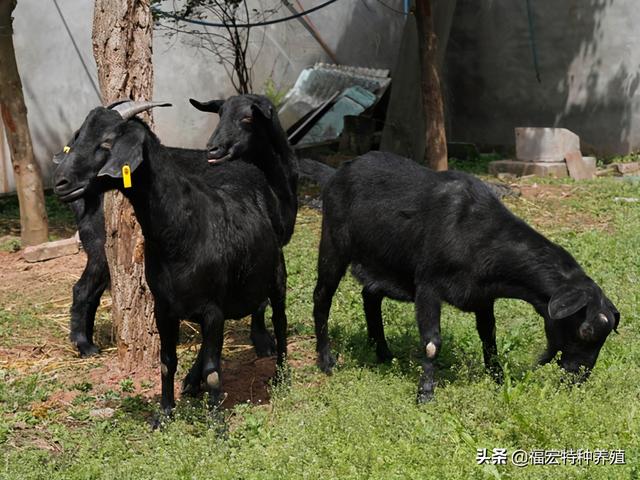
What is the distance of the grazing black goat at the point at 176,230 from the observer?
5.42 meters

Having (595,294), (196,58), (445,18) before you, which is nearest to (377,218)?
(595,294)

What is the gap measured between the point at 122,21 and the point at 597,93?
1055 cm

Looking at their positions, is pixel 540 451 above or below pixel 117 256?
below

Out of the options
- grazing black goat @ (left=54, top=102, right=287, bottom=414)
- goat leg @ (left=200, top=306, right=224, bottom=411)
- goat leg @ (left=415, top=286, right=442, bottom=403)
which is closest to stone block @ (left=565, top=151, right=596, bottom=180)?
goat leg @ (left=415, top=286, right=442, bottom=403)

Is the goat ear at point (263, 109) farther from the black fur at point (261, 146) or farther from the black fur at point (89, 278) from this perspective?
the black fur at point (89, 278)

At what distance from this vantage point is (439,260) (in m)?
6.48

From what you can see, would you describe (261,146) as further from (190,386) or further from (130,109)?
(130,109)

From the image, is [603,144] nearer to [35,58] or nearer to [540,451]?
[35,58]

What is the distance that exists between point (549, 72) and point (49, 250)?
30.8 ft

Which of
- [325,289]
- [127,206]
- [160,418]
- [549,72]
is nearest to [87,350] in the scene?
[127,206]

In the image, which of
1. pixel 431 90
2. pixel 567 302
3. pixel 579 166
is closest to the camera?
pixel 567 302

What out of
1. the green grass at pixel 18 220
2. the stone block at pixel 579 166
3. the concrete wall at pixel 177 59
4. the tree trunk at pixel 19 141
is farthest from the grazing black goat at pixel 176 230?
the stone block at pixel 579 166

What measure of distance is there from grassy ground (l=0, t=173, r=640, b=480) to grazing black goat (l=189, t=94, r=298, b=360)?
1.14 metres

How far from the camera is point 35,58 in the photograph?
13.6 metres
